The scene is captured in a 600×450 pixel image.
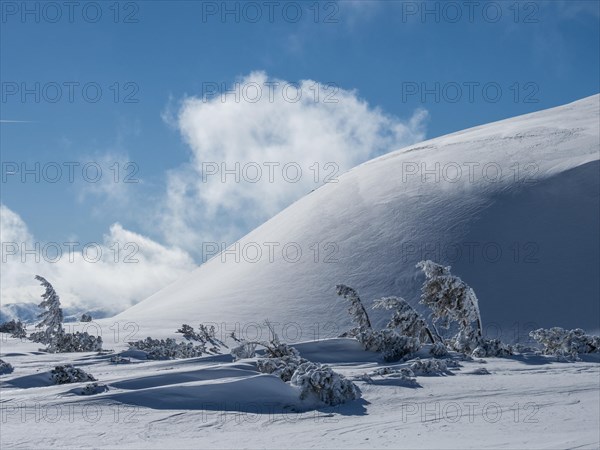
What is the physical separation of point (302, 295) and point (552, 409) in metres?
15.0

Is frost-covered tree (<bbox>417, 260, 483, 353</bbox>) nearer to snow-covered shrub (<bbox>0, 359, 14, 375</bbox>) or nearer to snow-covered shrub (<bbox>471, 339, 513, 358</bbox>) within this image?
snow-covered shrub (<bbox>471, 339, 513, 358</bbox>)

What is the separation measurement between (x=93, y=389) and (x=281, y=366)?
2.27 meters

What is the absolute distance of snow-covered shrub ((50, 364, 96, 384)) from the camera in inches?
320

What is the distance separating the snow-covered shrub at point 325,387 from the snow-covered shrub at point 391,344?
3.18 meters

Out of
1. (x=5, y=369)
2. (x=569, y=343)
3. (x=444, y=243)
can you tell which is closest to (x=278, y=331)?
(x=444, y=243)

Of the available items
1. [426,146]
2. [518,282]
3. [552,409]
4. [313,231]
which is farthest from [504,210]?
[552,409]

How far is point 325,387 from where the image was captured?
6781 mm

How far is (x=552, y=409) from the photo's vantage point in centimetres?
636

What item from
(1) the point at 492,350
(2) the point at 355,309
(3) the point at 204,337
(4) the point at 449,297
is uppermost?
(4) the point at 449,297

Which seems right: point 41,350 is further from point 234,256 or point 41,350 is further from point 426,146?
point 426,146

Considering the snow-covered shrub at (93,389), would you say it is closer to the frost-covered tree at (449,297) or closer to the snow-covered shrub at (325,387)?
the snow-covered shrub at (325,387)

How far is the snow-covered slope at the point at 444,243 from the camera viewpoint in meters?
19.1

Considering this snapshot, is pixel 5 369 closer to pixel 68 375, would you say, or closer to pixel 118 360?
pixel 118 360

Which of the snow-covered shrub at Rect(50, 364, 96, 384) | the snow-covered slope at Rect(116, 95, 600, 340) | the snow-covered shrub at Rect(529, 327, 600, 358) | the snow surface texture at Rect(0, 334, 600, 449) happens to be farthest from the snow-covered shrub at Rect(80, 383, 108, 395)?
the snow-covered slope at Rect(116, 95, 600, 340)
